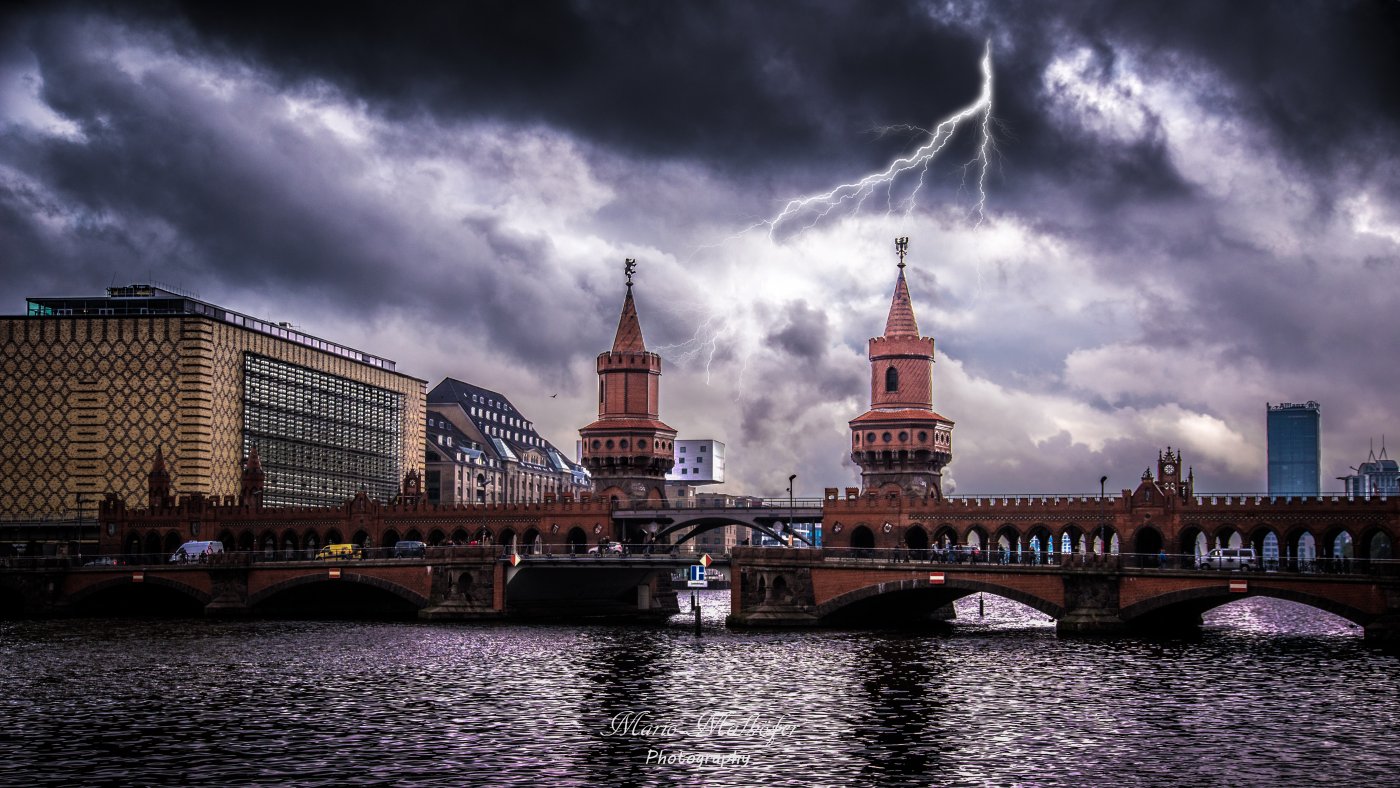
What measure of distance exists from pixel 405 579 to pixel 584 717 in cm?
6162

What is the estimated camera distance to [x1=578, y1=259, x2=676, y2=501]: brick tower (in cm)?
15912

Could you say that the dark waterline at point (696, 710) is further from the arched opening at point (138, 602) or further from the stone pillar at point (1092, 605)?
the arched opening at point (138, 602)

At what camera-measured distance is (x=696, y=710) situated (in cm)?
6594

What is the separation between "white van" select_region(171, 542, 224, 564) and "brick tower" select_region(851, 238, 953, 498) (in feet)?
201

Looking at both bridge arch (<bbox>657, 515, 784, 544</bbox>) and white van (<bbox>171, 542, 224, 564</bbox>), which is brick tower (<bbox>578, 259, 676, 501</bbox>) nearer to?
bridge arch (<bbox>657, 515, 784, 544</bbox>)

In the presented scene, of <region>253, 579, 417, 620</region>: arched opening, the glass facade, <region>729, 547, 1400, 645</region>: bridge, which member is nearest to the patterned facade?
the glass facade

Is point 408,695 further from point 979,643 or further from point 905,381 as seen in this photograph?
point 905,381

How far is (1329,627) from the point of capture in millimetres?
121938

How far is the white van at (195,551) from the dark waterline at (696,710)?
33179 millimetres

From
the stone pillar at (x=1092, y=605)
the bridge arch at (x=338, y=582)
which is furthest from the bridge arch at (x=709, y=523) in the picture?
the stone pillar at (x=1092, y=605)

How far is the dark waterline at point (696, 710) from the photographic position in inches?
2063

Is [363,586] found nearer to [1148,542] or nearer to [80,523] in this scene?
[80,523]

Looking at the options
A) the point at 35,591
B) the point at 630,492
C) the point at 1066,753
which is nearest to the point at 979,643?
the point at 1066,753

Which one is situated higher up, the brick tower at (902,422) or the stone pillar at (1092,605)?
the brick tower at (902,422)
